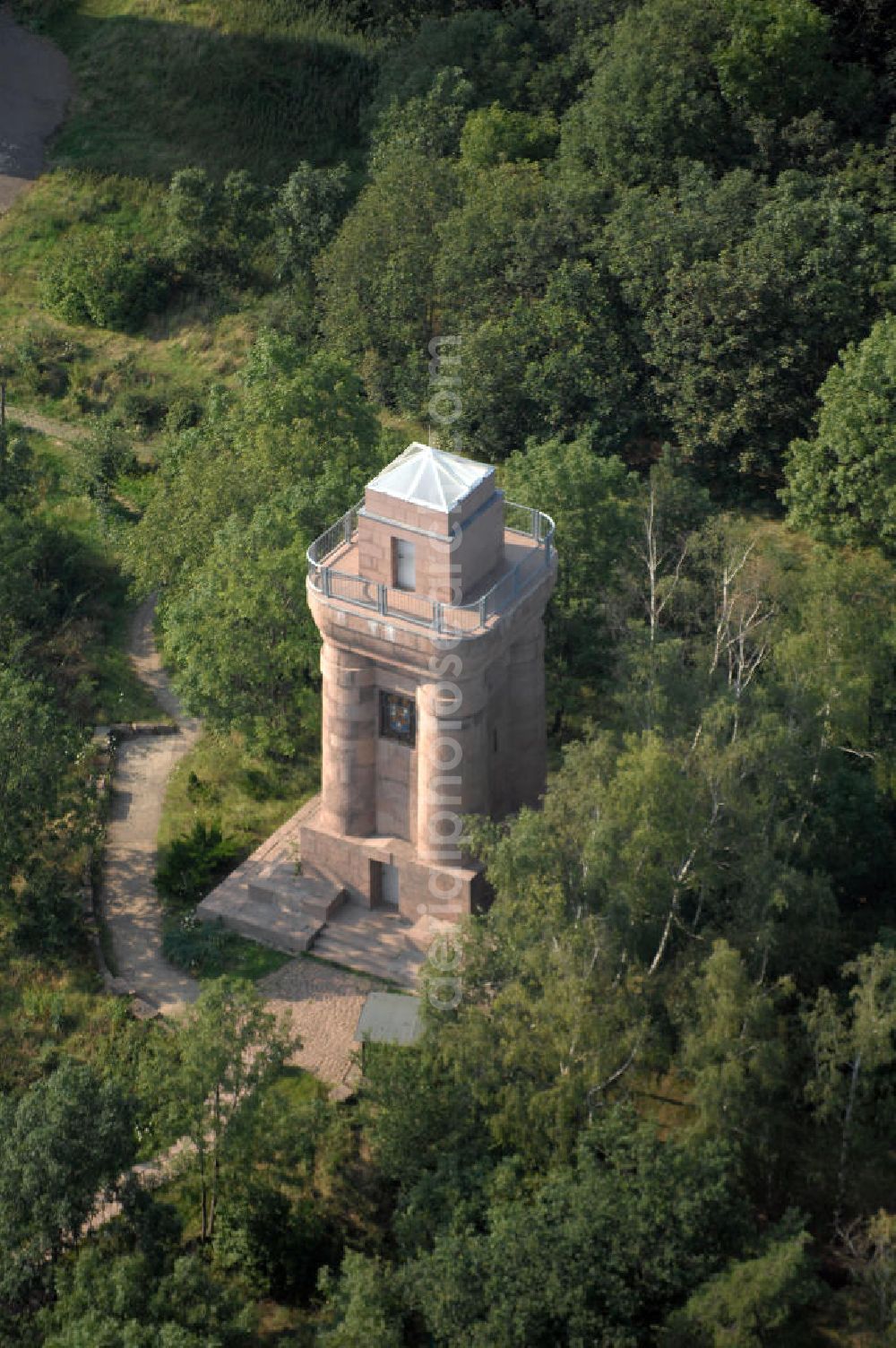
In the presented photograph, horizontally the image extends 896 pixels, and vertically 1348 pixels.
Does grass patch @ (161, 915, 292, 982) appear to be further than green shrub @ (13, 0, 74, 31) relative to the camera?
No

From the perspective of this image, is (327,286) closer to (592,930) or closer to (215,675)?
(215,675)

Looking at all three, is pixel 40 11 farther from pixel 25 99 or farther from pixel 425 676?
pixel 425 676

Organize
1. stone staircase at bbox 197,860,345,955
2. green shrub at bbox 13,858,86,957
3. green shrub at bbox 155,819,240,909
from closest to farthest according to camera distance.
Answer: green shrub at bbox 13,858,86,957 → stone staircase at bbox 197,860,345,955 → green shrub at bbox 155,819,240,909

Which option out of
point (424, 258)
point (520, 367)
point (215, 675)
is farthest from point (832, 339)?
point (215, 675)

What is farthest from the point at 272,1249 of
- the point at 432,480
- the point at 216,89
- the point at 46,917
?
the point at 216,89

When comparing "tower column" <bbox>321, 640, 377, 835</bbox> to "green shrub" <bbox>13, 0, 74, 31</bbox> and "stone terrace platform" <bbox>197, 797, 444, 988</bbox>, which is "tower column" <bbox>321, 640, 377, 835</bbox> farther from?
"green shrub" <bbox>13, 0, 74, 31</bbox>

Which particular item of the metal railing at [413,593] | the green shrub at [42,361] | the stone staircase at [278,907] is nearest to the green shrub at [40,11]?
the green shrub at [42,361]

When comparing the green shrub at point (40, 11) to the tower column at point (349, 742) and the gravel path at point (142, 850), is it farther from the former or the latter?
the tower column at point (349, 742)

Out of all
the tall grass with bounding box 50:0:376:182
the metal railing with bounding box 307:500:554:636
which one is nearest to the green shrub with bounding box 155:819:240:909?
the metal railing with bounding box 307:500:554:636
